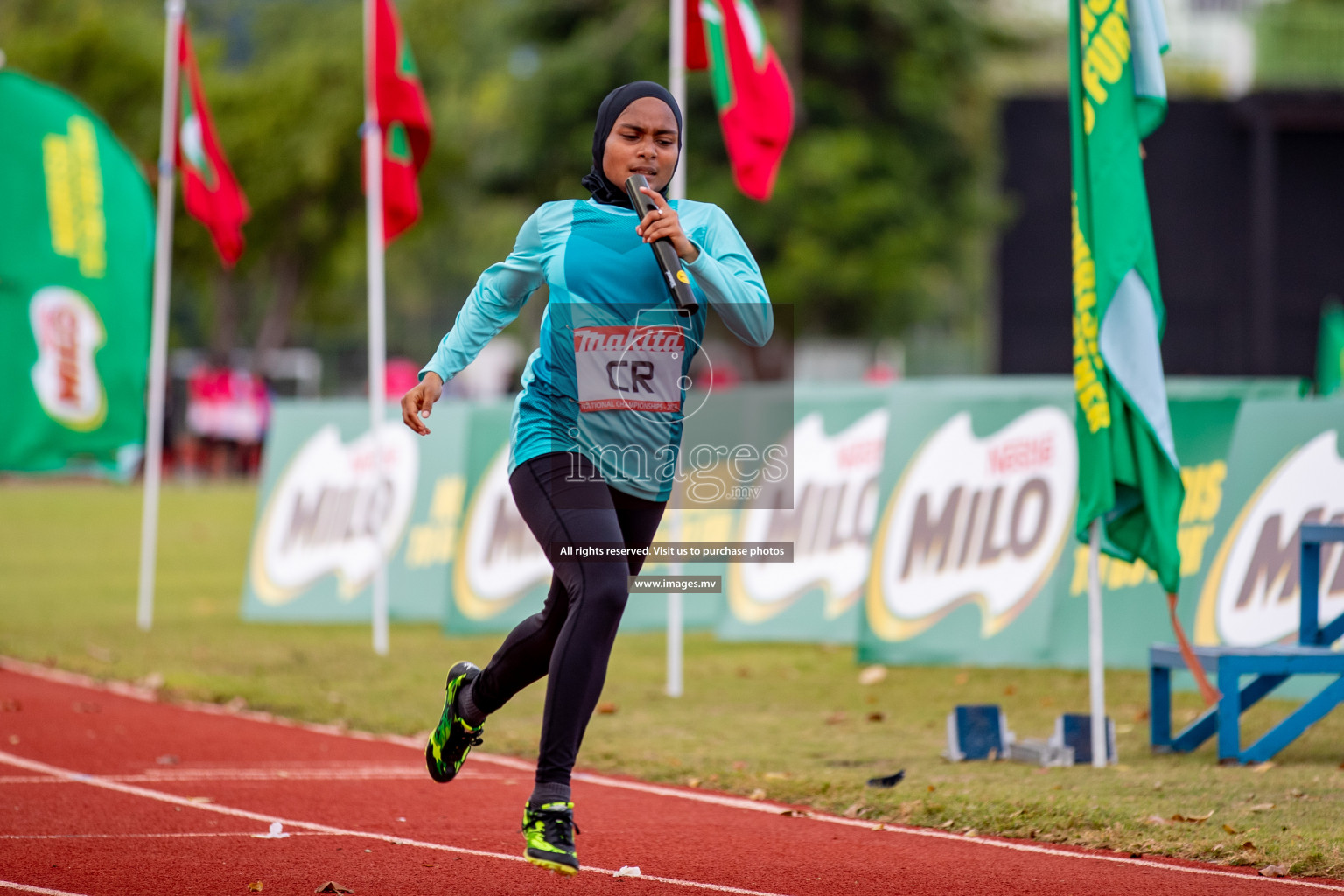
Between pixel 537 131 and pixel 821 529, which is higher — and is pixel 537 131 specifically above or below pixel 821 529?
above

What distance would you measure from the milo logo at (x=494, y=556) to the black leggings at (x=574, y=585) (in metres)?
7.20

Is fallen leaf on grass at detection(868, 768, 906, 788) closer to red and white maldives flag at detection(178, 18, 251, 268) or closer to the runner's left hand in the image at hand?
the runner's left hand

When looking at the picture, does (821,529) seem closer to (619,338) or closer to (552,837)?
(619,338)

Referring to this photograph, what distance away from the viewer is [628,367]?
17.4 feet

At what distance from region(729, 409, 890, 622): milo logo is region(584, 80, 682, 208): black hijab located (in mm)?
6564

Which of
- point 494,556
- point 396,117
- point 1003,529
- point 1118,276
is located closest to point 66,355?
point 396,117

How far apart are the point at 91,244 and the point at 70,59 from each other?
37.3 m

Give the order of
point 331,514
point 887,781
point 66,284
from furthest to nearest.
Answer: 1. point 331,514
2. point 66,284
3. point 887,781

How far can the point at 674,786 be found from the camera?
739 cm

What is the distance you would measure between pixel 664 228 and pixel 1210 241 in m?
26.9

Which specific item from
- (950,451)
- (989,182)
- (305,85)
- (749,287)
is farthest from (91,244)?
(305,85)

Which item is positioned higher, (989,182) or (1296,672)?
(989,182)

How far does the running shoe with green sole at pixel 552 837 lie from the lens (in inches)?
195

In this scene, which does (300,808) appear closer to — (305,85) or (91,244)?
(91,244)
